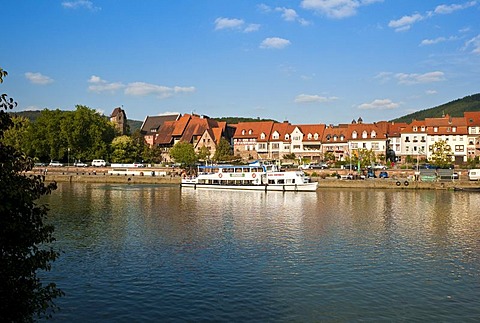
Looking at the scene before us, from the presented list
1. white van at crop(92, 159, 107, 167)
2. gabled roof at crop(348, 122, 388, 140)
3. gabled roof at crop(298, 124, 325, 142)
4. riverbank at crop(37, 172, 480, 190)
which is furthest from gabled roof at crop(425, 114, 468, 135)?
white van at crop(92, 159, 107, 167)

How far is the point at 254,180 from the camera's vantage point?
221ft

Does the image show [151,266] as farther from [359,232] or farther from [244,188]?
[244,188]

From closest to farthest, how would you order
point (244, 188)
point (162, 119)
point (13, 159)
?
point (13, 159)
point (244, 188)
point (162, 119)

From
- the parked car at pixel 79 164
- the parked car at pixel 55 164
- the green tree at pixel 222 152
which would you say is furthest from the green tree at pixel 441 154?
the parked car at pixel 55 164

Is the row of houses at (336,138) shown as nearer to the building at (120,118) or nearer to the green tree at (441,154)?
the green tree at (441,154)

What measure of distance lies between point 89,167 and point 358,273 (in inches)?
3204

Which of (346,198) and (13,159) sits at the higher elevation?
(13,159)

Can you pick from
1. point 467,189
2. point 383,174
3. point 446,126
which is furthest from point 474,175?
point 446,126

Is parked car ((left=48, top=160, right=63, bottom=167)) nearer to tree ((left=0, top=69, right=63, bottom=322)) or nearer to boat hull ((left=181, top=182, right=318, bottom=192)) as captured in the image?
boat hull ((left=181, top=182, right=318, bottom=192))

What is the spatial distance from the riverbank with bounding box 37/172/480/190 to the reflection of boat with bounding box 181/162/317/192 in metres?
7.78

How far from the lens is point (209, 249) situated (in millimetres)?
25109

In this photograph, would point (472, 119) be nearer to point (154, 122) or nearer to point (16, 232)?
point (154, 122)

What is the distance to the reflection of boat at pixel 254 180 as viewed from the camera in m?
64.4

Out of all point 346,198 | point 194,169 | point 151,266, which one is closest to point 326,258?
point 151,266
